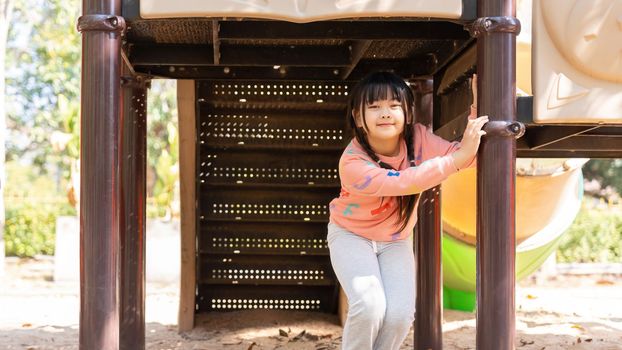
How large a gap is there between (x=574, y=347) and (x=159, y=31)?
401 cm

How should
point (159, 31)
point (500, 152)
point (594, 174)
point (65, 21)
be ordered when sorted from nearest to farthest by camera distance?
point (500, 152) → point (159, 31) → point (65, 21) → point (594, 174)

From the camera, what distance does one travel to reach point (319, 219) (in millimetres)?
6703

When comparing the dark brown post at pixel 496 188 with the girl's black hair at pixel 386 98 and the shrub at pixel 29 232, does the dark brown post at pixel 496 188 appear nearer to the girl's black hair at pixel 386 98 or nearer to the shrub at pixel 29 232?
the girl's black hair at pixel 386 98

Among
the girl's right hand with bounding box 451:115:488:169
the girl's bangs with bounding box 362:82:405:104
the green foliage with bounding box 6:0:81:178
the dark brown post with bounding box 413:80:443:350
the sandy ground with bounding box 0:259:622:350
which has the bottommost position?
the sandy ground with bounding box 0:259:622:350

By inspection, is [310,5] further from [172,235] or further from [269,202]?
[172,235]

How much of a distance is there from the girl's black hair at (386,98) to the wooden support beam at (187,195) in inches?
99.8

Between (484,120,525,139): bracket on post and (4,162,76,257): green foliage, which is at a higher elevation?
(484,120,525,139): bracket on post

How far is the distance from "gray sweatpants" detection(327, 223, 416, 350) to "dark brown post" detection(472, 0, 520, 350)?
13.3 inches

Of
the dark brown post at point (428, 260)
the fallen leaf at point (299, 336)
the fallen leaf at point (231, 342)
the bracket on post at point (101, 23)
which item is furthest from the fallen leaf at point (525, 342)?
the bracket on post at point (101, 23)

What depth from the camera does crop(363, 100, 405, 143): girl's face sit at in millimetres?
3602

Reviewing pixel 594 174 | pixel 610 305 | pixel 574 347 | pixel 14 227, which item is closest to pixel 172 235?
pixel 14 227

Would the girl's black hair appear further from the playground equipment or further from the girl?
the playground equipment

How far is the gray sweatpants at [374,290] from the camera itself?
133 inches

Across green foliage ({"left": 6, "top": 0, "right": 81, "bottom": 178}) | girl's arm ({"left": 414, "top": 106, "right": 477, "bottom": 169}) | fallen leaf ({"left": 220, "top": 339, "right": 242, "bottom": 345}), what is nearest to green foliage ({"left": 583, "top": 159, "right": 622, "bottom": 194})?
green foliage ({"left": 6, "top": 0, "right": 81, "bottom": 178})
